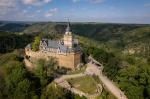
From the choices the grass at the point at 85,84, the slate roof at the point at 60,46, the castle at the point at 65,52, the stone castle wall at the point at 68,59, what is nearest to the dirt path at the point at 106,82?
the grass at the point at 85,84

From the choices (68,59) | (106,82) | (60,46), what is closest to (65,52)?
(68,59)

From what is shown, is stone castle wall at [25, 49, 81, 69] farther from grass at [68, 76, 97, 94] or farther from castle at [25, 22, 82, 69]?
grass at [68, 76, 97, 94]

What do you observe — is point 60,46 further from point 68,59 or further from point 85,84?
point 85,84

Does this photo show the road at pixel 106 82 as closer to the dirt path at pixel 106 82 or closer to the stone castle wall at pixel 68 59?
the dirt path at pixel 106 82

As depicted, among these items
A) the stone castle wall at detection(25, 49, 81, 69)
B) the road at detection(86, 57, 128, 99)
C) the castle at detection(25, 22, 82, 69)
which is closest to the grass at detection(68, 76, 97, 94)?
the road at detection(86, 57, 128, 99)

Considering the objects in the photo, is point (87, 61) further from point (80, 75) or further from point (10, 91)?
point (10, 91)

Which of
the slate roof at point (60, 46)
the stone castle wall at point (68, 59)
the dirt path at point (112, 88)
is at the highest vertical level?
the slate roof at point (60, 46)

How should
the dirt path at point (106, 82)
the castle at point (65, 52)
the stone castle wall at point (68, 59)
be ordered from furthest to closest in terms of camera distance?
the castle at point (65, 52)
the stone castle wall at point (68, 59)
the dirt path at point (106, 82)
